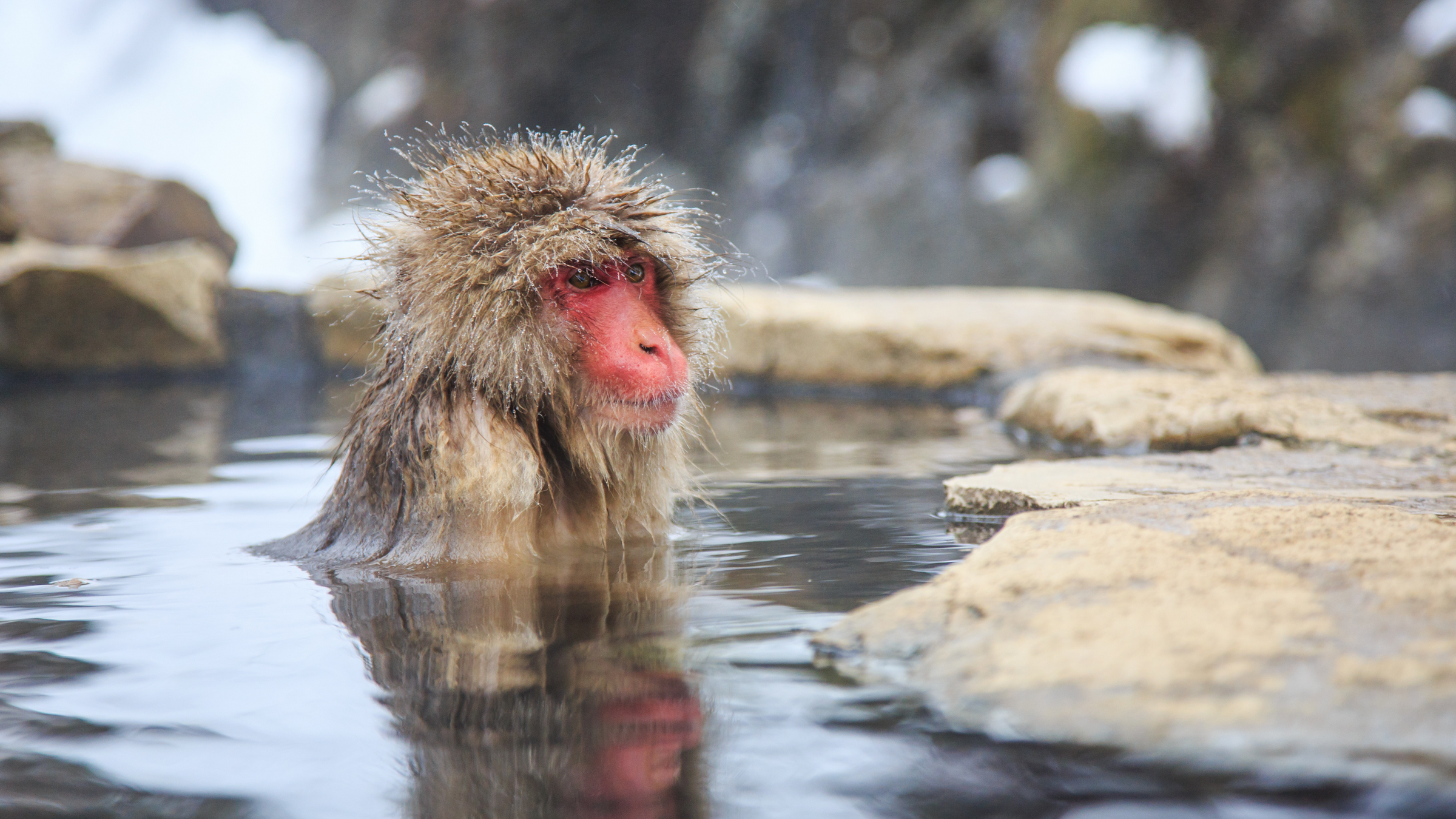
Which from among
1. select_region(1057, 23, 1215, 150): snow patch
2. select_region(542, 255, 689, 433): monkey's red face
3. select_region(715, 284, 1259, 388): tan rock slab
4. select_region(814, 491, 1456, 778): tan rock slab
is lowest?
select_region(814, 491, 1456, 778): tan rock slab

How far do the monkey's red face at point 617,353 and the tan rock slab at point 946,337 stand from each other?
118 inches

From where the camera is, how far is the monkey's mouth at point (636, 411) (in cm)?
230

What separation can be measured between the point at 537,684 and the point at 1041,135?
8404mm

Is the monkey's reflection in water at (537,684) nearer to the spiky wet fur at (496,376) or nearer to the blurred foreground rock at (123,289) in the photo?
the spiky wet fur at (496,376)

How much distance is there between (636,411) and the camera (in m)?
2.31

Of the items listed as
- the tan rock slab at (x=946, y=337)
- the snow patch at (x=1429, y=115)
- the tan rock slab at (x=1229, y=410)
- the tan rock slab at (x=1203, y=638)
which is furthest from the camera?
the snow patch at (x=1429, y=115)

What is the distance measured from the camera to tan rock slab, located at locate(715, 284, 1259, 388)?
5875mm

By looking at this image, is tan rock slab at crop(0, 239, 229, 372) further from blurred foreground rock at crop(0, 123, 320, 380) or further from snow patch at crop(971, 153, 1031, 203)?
snow patch at crop(971, 153, 1031, 203)

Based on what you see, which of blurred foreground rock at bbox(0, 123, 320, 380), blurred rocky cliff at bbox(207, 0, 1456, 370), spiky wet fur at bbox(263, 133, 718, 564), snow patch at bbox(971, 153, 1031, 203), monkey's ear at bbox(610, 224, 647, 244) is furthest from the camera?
snow patch at bbox(971, 153, 1031, 203)

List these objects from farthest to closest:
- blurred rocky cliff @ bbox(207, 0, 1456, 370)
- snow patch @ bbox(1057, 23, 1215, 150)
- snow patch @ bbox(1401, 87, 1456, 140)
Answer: snow patch @ bbox(1057, 23, 1215, 150) → blurred rocky cliff @ bbox(207, 0, 1456, 370) → snow patch @ bbox(1401, 87, 1456, 140)

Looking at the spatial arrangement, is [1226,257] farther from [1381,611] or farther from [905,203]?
[1381,611]

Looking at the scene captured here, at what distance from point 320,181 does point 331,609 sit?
16.2 meters

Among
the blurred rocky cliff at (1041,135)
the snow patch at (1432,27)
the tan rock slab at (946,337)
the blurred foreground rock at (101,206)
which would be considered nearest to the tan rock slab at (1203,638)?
the tan rock slab at (946,337)

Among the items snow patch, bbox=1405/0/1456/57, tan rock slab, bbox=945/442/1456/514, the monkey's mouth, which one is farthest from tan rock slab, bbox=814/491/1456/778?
snow patch, bbox=1405/0/1456/57
